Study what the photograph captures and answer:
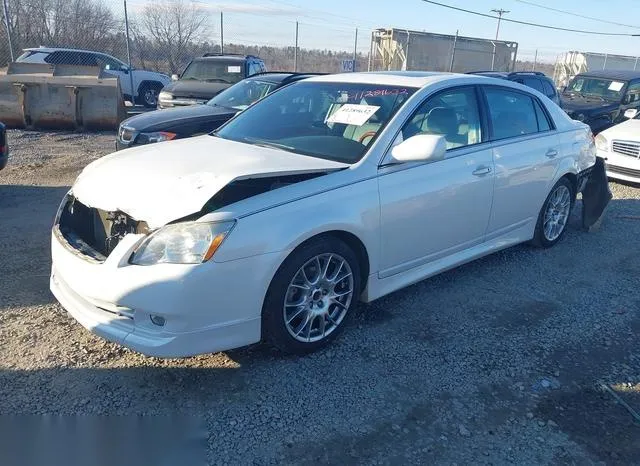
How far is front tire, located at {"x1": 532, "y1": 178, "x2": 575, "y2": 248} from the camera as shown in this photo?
17.6 feet

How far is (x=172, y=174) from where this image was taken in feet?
10.8

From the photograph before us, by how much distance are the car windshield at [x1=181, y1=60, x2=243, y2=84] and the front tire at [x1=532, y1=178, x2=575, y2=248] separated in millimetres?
8206

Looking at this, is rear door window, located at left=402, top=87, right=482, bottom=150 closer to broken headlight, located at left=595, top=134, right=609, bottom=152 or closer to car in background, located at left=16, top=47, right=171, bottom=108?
broken headlight, located at left=595, top=134, right=609, bottom=152

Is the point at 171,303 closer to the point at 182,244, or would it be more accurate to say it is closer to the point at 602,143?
the point at 182,244

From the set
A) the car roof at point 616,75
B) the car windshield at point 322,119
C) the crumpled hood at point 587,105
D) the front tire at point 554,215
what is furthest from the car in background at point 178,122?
the car roof at point 616,75

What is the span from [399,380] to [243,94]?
6560mm

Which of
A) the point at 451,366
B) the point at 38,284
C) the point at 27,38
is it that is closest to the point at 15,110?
the point at 38,284

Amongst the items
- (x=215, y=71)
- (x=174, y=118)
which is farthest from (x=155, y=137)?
(x=215, y=71)

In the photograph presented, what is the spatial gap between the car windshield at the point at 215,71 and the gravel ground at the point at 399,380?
820 centimetres

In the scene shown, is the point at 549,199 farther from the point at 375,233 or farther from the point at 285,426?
the point at 285,426

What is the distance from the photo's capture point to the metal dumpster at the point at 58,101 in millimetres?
11055

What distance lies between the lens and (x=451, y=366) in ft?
11.2

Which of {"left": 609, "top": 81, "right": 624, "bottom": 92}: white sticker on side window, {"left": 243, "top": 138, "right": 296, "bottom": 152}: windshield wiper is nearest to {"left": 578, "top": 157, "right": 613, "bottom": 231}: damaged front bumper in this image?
{"left": 243, "top": 138, "right": 296, "bottom": 152}: windshield wiper

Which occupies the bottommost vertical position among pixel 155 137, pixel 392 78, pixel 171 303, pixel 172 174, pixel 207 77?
pixel 171 303
